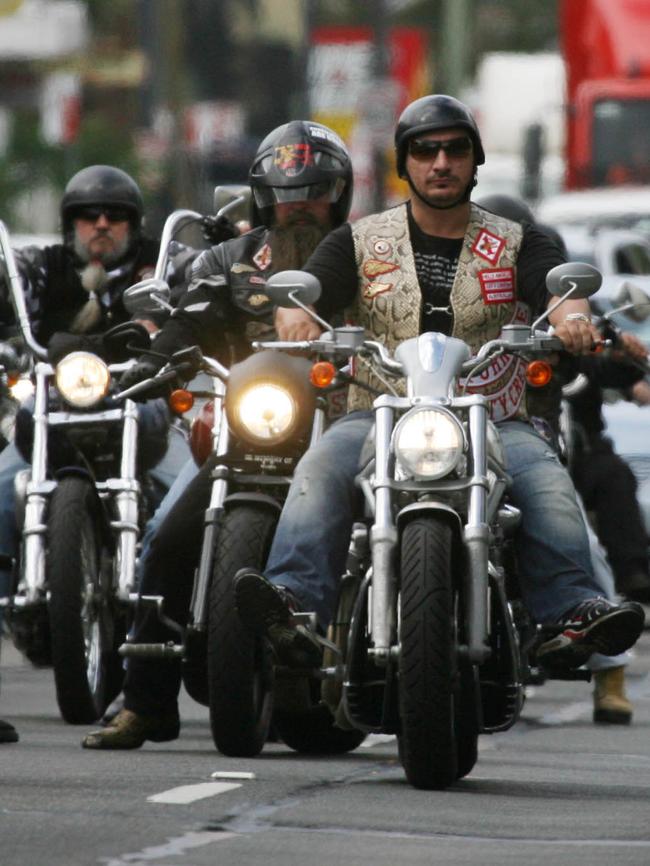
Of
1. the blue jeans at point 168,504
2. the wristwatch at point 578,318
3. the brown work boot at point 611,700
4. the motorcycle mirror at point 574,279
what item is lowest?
the brown work boot at point 611,700

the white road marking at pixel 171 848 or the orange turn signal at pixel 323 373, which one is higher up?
the orange turn signal at pixel 323 373

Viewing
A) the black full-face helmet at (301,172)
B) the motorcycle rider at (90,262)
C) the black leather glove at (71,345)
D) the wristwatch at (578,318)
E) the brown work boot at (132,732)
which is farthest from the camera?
the motorcycle rider at (90,262)

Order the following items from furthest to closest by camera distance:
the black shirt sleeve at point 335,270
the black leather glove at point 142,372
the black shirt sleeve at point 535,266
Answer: the black leather glove at point 142,372 → the black shirt sleeve at point 535,266 → the black shirt sleeve at point 335,270

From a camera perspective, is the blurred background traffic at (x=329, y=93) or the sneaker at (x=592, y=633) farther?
the blurred background traffic at (x=329, y=93)

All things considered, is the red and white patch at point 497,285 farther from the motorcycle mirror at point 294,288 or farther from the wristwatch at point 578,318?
the motorcycle mirror at point 294,288

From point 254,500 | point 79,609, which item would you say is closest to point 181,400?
point 254,500

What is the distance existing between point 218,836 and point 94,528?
3630 mm

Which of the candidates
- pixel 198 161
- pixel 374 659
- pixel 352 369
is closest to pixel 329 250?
pixel 352 369

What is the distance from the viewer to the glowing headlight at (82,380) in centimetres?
1086

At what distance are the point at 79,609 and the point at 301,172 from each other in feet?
5.40

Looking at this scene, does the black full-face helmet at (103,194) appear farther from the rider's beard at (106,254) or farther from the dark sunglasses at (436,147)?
the dark sunglasses at (436,147)

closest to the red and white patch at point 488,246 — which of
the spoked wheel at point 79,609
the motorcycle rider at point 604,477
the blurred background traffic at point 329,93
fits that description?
the spoked wheel at point 79,609

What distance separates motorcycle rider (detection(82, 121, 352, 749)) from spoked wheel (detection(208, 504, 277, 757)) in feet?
1.67

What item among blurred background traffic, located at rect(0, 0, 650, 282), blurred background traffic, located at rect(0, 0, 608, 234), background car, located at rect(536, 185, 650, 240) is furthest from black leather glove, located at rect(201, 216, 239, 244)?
blurred background traffic, located at rect(0, 0, 608, 234)
